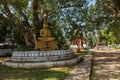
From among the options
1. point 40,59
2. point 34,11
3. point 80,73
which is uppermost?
point 34,11


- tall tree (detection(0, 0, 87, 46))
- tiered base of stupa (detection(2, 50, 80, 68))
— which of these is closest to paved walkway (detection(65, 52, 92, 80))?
tiered base of stupa (detection(2, 50, 80, 68))

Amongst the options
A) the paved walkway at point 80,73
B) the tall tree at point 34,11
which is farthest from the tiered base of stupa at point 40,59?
the tall tree at point 34,11

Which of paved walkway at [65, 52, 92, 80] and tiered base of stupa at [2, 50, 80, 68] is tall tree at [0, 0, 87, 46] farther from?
paved walkway at [65, 52, 92, 80]

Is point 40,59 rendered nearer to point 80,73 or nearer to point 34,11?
point 80,73

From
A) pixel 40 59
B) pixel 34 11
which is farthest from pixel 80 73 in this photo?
pixel 34 11

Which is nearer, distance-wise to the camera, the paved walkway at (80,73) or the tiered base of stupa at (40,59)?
the paved walkway at (80,73)

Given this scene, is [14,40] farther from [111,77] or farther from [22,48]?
[111,77]

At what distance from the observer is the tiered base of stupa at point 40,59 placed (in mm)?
10727

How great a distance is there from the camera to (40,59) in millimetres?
11094

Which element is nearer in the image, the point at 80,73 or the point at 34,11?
the point at 80,73

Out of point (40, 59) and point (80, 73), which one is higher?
point (40, 59)

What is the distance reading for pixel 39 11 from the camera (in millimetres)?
14195

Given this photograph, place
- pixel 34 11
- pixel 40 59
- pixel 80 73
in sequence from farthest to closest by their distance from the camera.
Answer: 1. pixel 34 11
2. pixel 40 59
3. pixel 80 73

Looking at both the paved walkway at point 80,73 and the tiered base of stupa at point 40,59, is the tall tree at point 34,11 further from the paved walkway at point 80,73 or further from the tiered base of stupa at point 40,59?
the paved walkway at point 80,73
